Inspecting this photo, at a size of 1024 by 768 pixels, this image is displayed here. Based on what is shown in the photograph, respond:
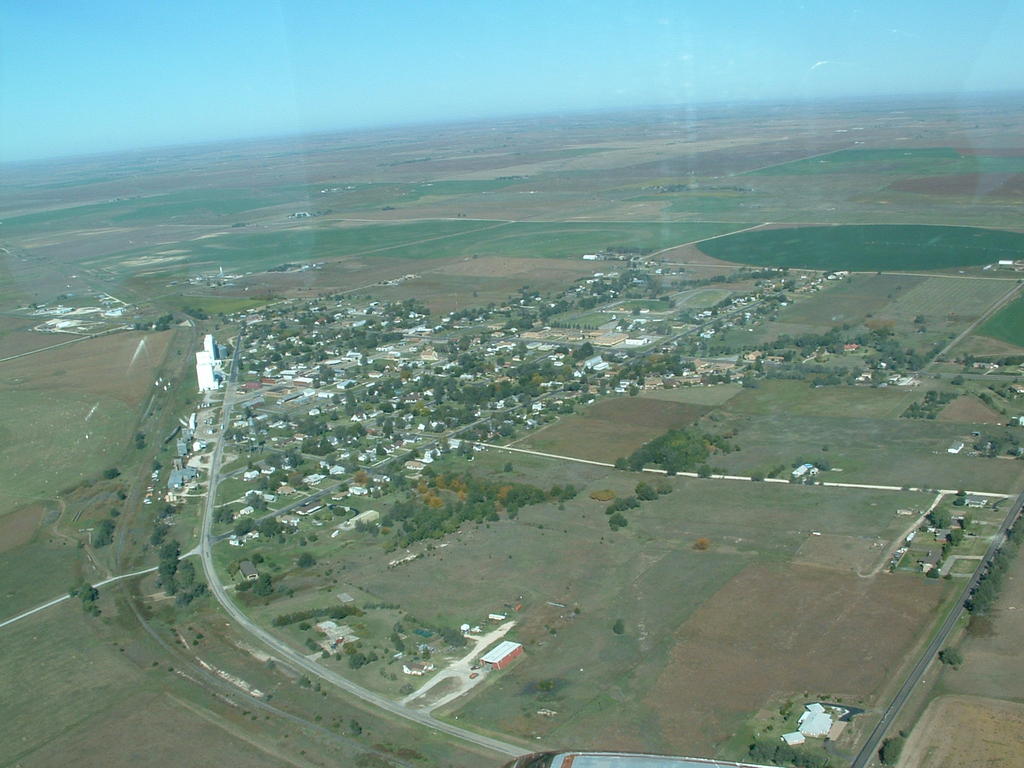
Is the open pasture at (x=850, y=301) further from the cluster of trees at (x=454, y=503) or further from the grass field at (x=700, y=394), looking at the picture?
the cluster of trees at (x=454, y=503)

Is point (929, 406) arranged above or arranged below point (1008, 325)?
below

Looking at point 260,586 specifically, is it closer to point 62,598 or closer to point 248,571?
point 248,571

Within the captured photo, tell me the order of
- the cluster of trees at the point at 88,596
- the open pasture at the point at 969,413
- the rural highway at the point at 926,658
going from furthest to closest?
the open pasture at the point at 969,413, the cluster of trees at the point at 88,596, the rural highway at the point at 926,658

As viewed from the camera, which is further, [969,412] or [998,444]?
[969,412]

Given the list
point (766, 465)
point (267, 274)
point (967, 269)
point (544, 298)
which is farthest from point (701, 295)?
point (267, 274)

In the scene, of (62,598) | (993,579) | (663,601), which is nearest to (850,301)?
(993,579)

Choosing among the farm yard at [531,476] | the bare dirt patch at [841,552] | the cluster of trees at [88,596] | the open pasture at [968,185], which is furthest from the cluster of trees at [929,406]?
the open pasture at [968,185]
